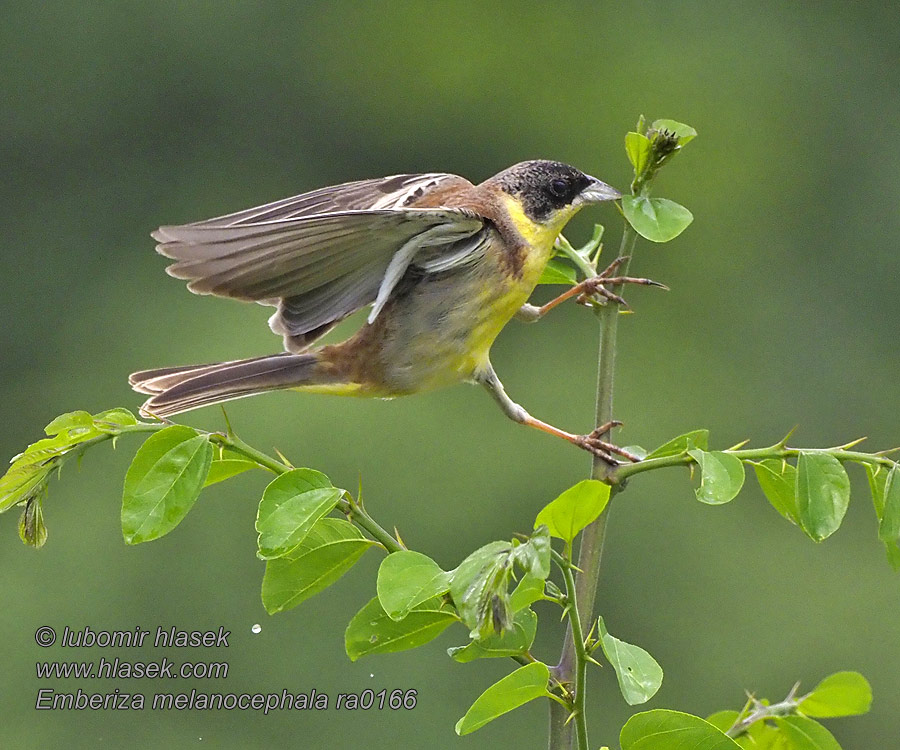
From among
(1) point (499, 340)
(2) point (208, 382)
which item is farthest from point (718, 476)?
(1) point (499, 340)

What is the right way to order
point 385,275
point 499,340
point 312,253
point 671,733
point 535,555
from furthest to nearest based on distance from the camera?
point 499,340
point 385,275
point 312,253
point 671,733
point 535,555

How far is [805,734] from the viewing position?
1206 mm

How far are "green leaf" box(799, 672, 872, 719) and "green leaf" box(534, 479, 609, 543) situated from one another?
40cm

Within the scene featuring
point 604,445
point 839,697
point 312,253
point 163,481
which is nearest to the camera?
point 163,481

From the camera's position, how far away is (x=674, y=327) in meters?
6.75

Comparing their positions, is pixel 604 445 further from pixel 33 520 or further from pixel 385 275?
pixel 33 520

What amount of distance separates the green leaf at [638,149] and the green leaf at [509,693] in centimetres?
55

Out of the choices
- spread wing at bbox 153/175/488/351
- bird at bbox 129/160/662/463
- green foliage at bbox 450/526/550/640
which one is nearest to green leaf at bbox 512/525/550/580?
green foliage at bbox 450/526/550/640

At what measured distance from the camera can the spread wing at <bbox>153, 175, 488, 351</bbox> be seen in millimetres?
1556

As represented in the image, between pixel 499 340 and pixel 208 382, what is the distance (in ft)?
15.6

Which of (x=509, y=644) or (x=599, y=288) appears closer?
(x=509, y=644)

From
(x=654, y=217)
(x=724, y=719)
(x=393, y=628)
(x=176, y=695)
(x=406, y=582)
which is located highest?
(x=654, y=217)

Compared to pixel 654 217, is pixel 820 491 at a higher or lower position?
lower

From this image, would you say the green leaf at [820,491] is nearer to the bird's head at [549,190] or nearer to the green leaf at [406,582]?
the green leaf at [406,582]
